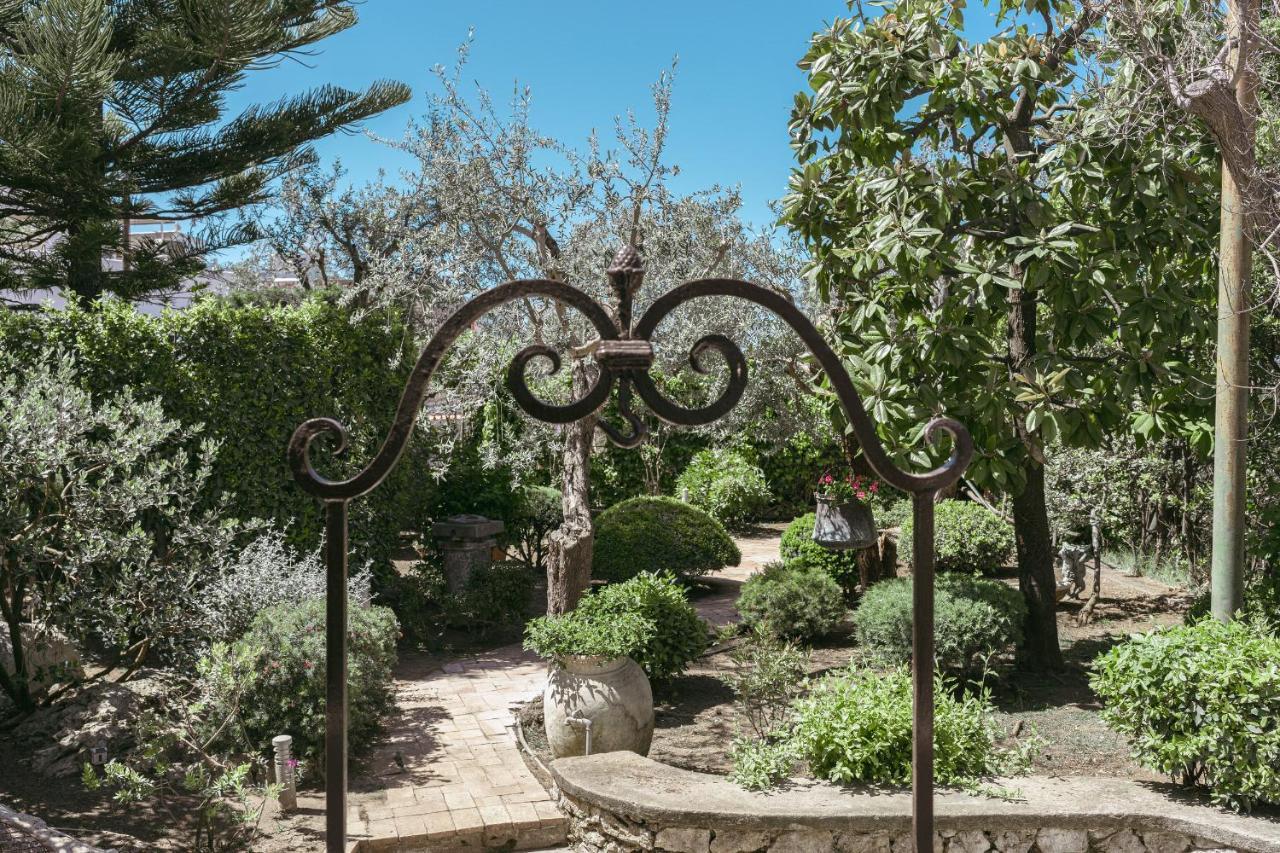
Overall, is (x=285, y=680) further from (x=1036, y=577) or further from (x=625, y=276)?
(x=1036, y=577)

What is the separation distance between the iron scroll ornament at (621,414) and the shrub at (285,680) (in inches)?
105

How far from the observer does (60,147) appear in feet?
28.6

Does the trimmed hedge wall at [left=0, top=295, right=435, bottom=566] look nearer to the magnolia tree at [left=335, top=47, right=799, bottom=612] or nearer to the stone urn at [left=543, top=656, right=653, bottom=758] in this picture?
the magnolia tree at [left=335, top=47, right=799, bottom=612]

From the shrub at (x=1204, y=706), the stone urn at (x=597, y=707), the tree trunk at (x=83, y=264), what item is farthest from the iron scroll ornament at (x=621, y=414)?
the tree trunk at (x=83, y=264)

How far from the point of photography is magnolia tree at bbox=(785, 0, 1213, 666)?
474 centimetres

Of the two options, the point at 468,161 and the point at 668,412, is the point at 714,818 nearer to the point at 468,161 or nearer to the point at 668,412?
the point at 668,412

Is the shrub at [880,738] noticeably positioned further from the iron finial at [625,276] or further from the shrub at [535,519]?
the shrub at [535,519]

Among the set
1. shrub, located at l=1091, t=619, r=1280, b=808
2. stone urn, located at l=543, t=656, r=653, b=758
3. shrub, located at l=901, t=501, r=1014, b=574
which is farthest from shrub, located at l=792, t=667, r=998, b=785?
shrub, located at l=901, t=501, r=1014, b=574

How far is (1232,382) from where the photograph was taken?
4559 mm

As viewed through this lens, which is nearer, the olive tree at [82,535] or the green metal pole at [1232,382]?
the green metal pole at [1232,382]

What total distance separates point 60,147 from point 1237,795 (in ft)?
32.1

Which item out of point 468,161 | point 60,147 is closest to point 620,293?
point 468,161

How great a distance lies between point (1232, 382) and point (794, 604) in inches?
117

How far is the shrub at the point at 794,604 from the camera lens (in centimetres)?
652
